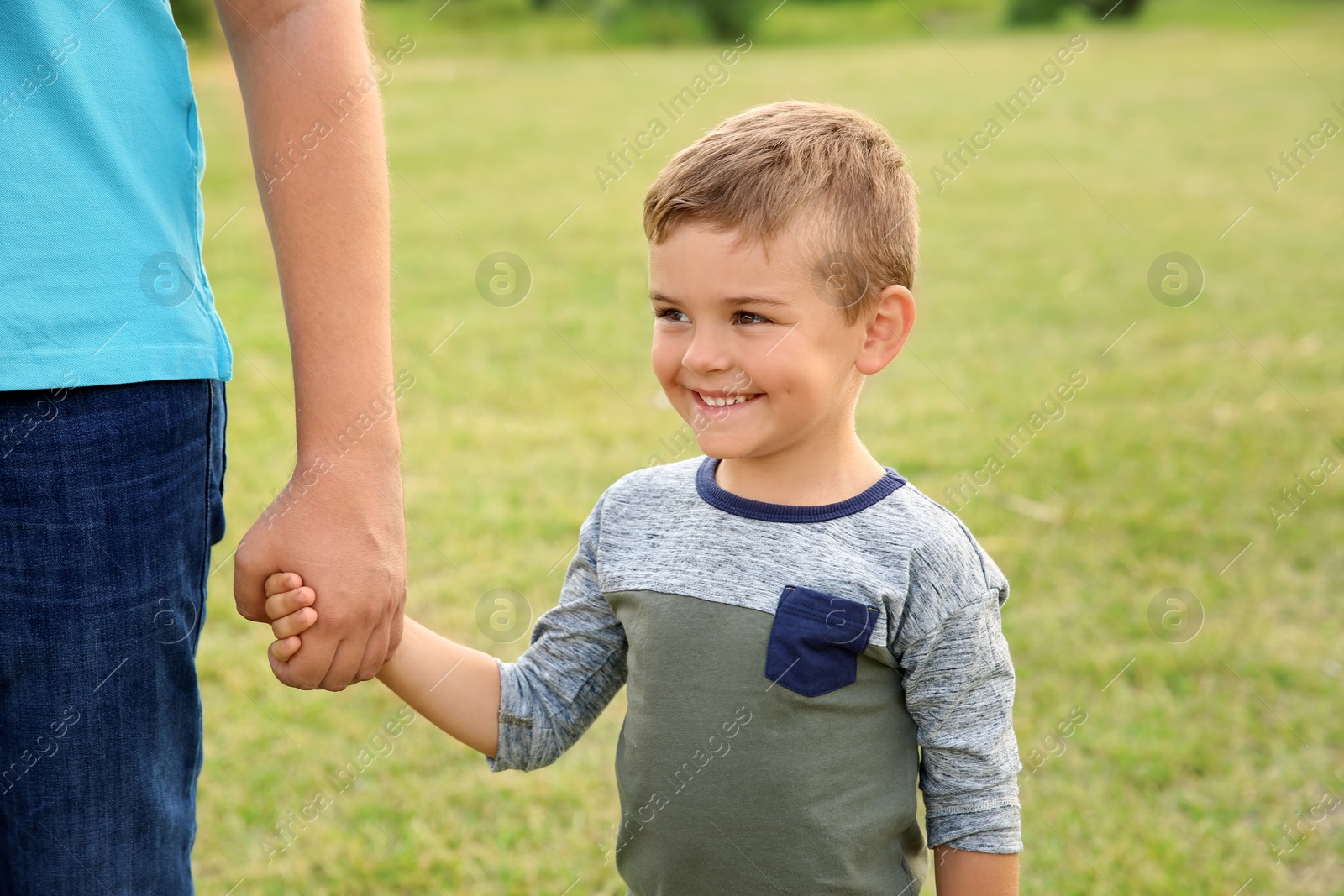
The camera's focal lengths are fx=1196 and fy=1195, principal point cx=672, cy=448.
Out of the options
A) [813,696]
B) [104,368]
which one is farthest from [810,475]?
[104,368]

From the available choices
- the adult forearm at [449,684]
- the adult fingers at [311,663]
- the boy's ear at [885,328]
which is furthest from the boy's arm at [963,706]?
the adult fingers at [311,663]

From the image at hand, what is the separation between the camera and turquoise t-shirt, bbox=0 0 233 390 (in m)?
1.22

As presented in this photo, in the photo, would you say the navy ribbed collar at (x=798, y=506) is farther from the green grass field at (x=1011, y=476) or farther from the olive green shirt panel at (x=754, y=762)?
the green grass field at (x=1011, y=476)

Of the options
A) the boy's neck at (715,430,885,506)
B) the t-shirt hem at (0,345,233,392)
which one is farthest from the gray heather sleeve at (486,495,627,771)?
the t-shirt hem at (0,345,233,392)

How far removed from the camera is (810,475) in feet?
5.35

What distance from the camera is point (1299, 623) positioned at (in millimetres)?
4004

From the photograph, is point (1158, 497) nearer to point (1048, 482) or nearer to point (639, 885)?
point (1048, 482)

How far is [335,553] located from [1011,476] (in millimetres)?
4090

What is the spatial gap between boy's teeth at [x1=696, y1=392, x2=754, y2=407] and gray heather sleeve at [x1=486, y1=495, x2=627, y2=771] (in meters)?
0.27

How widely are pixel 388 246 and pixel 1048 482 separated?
401 cm

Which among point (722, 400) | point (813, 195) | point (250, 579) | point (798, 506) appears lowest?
point (250, 579)

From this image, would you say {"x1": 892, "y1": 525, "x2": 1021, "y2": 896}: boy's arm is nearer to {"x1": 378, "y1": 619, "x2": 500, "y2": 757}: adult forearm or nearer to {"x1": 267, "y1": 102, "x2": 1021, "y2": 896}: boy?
{"x1": 267, "y1": 102, "x2": 1021, "y2": 896}: boy

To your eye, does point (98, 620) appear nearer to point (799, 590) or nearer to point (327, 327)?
point (327, 327)

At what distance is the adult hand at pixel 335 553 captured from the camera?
4.57 feet
